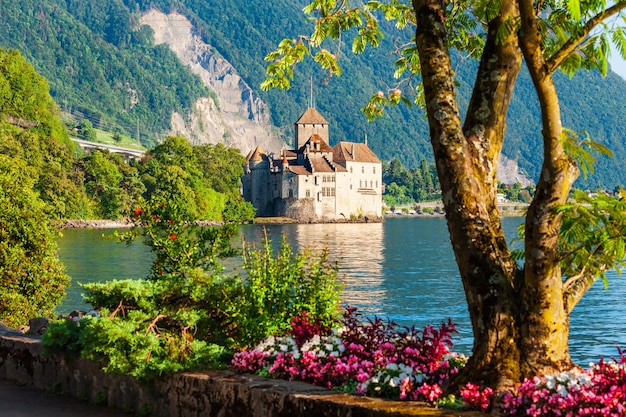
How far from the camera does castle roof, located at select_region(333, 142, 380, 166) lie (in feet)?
455

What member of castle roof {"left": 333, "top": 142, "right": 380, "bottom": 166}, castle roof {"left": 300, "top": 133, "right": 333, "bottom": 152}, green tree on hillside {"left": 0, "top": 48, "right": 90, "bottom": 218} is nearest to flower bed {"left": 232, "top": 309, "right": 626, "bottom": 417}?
green tree on hillside {"left": 0, "top": 48, "right": 90, "bottom": 218}

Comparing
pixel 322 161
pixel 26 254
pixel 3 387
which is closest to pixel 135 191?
pixel 322 161

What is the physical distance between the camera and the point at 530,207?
5.89 m

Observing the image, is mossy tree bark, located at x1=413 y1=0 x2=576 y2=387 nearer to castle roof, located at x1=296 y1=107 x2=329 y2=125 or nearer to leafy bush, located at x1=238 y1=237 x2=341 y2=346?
leafy bush, located at x1=238 y1=237 x2=341 y2=346

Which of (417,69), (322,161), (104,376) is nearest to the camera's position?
(104,376)

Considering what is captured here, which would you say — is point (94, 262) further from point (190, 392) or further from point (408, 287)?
point (190, 392)

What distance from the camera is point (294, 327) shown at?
281 inches

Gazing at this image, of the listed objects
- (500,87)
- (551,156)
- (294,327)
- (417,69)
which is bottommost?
(294,327)

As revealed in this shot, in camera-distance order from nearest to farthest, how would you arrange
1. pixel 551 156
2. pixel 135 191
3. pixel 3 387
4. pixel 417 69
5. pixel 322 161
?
pixel 551 156, pixel 3 387, pixel 417 69, pixel 135 191, pixel 322 161

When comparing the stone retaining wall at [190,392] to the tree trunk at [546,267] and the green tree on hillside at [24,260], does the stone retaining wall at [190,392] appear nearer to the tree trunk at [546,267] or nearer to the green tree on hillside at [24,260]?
the tree trunk at [546,267]

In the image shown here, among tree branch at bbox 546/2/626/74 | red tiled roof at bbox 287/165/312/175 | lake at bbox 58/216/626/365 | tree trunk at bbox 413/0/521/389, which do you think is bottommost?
lake at bbox 58/216/626/365

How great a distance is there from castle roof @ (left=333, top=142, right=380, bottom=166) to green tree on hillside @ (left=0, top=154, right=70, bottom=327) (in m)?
123

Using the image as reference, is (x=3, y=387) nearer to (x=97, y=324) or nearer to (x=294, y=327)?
(x=97, y=324)

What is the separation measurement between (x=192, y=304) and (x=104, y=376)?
39.6 inches
